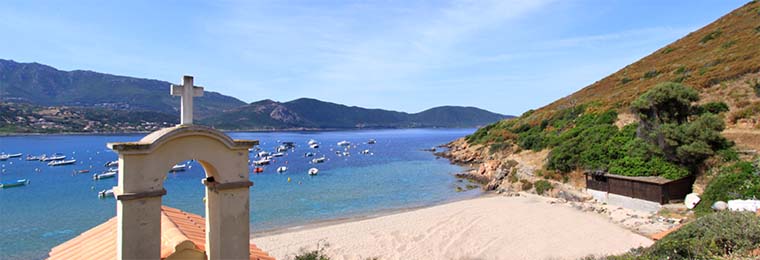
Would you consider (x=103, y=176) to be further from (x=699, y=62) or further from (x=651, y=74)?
(x=699, y=62)

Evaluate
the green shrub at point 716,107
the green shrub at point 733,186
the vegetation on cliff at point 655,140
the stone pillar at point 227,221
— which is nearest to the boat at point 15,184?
the stone pillar at point 227,221

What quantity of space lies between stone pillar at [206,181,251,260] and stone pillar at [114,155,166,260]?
745 mm

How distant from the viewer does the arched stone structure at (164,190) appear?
4457 mm

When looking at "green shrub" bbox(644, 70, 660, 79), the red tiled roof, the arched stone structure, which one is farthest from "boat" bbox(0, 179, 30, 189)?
"green shrub" bbox(644, 70, 660, 79)

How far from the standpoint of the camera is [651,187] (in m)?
18.9

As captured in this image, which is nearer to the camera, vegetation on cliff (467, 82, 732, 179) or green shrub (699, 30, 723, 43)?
vegetation on cliff (467, 82, 732, 179)

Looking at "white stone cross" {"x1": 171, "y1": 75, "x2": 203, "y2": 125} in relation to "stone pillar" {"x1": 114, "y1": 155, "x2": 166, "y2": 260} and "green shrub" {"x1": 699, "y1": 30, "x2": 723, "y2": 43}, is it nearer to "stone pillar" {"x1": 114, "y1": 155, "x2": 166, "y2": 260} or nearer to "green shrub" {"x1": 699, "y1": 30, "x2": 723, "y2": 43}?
"stone pillar" {"x1": 114, "y1": 155, "x2": 166, "y2": 260}

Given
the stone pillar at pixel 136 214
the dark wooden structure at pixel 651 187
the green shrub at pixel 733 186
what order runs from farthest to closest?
1. the dark wooden structure at pixel 651 187
2. the green shrub at pixel 733 186
3. the stone pillar at pixel 136 214

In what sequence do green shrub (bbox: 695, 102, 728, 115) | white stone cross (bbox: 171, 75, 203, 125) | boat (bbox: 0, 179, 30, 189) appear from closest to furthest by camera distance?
white stone cross (bbox: 171, 75, 203, 125), green shrub (bbox: 695, 102, 728, 115), boat (bbox: 0, 179, 30, 189)

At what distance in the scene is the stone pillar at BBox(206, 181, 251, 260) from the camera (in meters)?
5.23

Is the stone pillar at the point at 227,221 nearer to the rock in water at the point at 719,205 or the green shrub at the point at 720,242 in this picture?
the green shrub at the point at 720,242

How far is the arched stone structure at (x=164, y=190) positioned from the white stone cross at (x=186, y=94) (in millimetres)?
254

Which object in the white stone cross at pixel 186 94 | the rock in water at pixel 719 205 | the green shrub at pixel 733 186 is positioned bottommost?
the rock in water at pixel 719 205

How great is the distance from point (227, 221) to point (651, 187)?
2050cm
